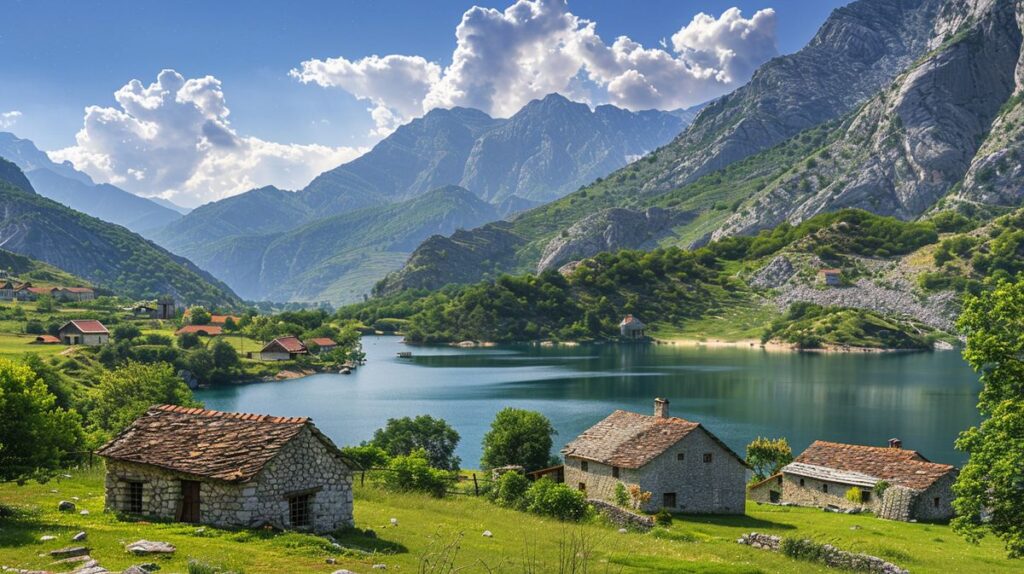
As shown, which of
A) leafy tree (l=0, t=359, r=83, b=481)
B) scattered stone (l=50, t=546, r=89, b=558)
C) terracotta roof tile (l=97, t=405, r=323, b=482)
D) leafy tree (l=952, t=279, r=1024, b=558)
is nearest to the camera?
scattered stone (l=50, t=546, r=89, b=558)

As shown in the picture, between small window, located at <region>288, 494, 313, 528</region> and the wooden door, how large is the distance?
306cm

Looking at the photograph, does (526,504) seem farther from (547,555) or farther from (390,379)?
(390,379)

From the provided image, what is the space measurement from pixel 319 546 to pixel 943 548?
100 ft

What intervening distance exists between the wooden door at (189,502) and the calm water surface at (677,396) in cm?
5147

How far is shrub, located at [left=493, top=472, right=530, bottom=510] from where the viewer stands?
43781 mm

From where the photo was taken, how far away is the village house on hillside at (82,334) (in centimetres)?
15425

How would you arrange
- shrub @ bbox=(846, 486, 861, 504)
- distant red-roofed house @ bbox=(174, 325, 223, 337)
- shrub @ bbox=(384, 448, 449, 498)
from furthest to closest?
distant red-roofed house @ bbox=(174, 325, 223, 337) < shrub @ bbox=(846, 486, 861, 504) < shrub @ bbox=(384, 448, 449, 498)

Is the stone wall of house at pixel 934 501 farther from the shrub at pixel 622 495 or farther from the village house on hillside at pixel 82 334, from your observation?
the village house on hillside at pixel 82 334

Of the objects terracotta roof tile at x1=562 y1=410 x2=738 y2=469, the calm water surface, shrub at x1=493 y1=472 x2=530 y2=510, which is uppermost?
terracotta roof tile at x1=562 y1=410 x2=738 y2=469

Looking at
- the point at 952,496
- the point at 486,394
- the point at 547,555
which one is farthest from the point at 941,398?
the point at 547,555

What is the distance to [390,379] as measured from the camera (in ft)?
526

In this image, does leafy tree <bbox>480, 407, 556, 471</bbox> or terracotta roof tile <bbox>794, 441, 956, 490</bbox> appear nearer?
terracotta roof tile <bbox>794, 441, 956, 490</bbox>

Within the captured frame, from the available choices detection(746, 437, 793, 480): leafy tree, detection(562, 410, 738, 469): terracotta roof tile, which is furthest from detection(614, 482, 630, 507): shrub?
detection(746, 437, 793, 480): leafy tree

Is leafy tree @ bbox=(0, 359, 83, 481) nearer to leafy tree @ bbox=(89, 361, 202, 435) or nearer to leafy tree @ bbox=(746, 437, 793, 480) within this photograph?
leafy tree @ bbox=(89, 361, 202, 435)
